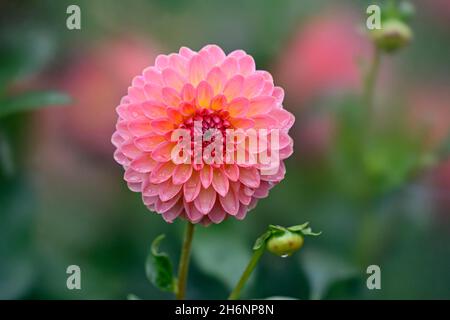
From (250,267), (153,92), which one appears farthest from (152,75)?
(250,267)

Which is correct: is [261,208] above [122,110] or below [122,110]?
below

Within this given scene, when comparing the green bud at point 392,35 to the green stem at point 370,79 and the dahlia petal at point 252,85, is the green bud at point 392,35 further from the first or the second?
the dahlia petal at point 252,85

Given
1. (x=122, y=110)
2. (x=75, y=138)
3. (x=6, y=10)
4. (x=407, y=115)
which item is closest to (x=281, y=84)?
(x=407, y=115)

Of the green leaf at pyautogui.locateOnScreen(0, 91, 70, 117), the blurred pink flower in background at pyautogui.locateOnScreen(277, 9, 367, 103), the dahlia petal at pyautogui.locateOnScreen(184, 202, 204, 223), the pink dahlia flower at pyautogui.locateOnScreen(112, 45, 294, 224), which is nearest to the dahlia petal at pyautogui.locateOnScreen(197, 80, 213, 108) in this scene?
the pink dahlia flower at pyautogui.locateOnScreen(112, 45, 294, 224)

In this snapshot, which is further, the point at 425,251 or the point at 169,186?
the point at 425,251

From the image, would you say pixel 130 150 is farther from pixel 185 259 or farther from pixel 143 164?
pixel 185 259

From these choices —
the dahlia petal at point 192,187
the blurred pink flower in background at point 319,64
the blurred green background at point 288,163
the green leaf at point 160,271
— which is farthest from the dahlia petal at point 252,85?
the blurred pink flower in background at point 319,64

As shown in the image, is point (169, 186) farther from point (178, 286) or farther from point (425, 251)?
point (425, 251)
